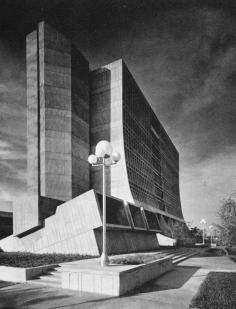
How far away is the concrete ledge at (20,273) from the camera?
11.1 m

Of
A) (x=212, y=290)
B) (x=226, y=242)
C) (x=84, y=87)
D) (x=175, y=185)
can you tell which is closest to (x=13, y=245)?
(x=226, y=242)

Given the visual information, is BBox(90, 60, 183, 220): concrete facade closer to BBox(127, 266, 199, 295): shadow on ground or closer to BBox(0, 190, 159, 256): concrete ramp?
BBox(0, 190, 159, 256): concrete ramp

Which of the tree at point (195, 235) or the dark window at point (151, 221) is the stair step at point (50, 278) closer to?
the dark window at point (151, 221)

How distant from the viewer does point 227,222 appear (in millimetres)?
18312

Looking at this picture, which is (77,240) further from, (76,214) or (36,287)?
(36,287)

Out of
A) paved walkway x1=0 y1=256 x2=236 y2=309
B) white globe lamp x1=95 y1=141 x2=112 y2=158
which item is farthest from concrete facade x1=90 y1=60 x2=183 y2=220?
paved walkway x1=0 y1=256 x2=236 y2=309

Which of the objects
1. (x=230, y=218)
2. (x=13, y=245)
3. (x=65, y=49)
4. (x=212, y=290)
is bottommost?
(x=13, y=245)

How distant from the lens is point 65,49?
42.7 metres

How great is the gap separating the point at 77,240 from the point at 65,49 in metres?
32.0

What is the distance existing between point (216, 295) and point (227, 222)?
420 inches

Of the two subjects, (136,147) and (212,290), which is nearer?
(212,290)

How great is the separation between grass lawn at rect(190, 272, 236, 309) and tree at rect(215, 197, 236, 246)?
23.0ft

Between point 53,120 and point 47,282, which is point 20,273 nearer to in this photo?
point 47,282

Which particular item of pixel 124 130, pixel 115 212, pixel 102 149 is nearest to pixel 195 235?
pixel 124 130
